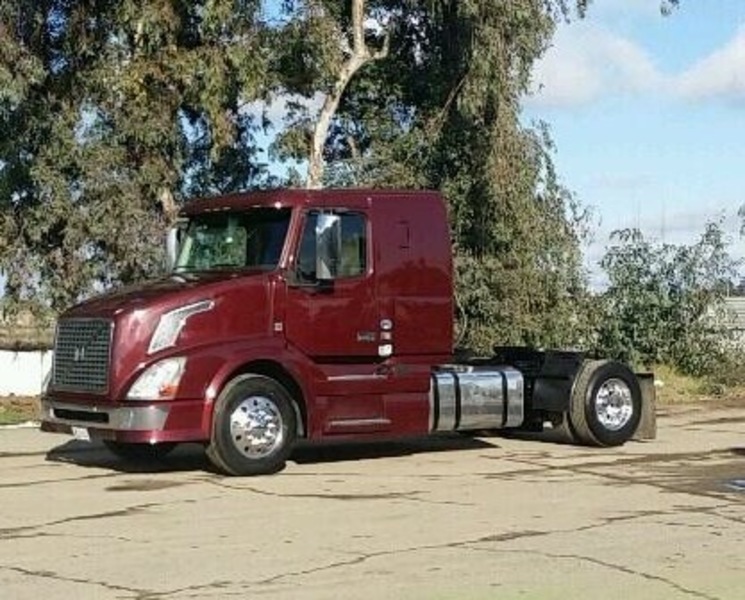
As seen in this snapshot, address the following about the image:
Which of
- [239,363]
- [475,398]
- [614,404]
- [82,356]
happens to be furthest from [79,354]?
[614,404]

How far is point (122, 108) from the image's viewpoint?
21.4 meters

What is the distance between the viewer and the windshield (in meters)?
13.6

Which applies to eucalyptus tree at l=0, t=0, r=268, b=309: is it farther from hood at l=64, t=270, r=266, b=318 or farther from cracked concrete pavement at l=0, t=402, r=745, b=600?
hood at l=64, t=270, r=266, b=318

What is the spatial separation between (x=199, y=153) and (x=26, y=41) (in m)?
3.46

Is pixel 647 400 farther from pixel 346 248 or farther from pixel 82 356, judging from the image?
pixel 82 356

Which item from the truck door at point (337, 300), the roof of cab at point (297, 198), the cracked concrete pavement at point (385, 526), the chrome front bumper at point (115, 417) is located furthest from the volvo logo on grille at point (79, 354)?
the roof of cab at point (297, 198)

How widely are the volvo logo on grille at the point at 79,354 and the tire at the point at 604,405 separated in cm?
581

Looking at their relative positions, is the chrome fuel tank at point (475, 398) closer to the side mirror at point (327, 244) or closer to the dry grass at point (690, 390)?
the side mirror at point (327, 244)

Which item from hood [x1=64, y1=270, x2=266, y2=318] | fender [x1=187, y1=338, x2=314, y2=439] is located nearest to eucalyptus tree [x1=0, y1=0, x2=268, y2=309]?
hood [x1=64, y1=270, x2=266, y2=318]

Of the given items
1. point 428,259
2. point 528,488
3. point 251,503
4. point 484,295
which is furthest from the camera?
point 484,295

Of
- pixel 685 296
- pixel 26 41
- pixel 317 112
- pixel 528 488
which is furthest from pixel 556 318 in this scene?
pixel 528 488

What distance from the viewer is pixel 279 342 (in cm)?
1332

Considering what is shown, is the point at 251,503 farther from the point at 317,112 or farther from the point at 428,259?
the point at 317,112

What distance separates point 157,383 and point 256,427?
1113 mm
